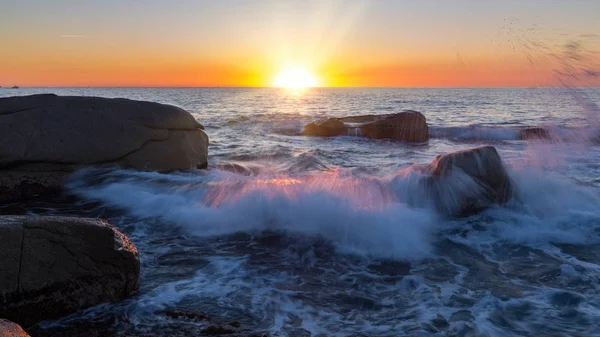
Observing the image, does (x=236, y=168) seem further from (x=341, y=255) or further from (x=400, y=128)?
(x=400, y=128)

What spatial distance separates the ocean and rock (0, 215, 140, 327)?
0.16 metres

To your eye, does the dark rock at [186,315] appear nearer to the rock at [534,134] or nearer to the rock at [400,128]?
the rock at [400,128]

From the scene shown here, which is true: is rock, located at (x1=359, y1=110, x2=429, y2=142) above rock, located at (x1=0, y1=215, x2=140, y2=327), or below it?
above

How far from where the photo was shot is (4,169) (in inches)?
342

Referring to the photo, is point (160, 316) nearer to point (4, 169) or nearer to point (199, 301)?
point (199, 301)

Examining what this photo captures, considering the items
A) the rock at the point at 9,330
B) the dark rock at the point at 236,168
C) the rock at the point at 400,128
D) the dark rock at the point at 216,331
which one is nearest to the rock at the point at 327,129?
the rock at the point at 400,128

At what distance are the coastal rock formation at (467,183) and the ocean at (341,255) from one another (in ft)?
0.75

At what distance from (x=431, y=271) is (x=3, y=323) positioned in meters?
4.16

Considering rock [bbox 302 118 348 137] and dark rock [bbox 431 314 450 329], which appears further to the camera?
rock [bbox 302 118 348 137]

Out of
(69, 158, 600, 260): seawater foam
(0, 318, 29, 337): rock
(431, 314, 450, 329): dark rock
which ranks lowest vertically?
(431, 314, 450, 329): dark rock

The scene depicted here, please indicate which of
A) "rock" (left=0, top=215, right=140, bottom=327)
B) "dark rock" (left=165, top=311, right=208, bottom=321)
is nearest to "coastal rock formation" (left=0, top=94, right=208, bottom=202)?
"rock" (left=0, top=215, right=140, bottom=327)

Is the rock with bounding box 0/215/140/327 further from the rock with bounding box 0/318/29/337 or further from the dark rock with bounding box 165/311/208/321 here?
the rock with bounding box 0/318/29/337

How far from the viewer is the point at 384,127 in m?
19.1

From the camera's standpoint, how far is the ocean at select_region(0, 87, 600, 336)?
414cm
